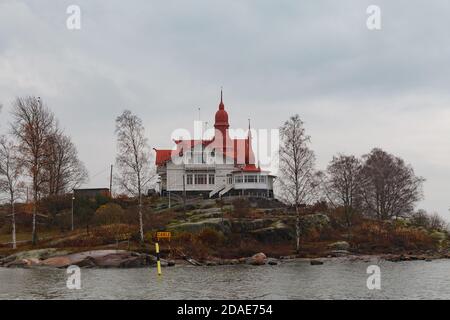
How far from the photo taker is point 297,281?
31.9 meters

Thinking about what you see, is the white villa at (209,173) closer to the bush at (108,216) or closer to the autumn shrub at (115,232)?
the bush at (108,216)

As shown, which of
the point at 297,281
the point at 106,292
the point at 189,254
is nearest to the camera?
the point at 106,292

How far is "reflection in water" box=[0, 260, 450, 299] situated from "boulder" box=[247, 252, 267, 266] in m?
2.98

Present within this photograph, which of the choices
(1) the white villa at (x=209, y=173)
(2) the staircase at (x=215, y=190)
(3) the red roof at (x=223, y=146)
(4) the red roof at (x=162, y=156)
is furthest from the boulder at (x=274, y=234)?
(4) the red roof at (x=162, y=156)

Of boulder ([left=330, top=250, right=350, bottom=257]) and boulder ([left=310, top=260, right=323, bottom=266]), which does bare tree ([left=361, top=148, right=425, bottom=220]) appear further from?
boulder ([left=310, top=260, right=323, bottom=266])

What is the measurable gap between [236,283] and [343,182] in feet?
150

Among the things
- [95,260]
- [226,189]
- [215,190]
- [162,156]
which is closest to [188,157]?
[215,190]

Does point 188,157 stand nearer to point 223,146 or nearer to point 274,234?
point 223,146

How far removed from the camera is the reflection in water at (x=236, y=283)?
26000 millimetres

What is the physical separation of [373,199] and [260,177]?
17313 mm

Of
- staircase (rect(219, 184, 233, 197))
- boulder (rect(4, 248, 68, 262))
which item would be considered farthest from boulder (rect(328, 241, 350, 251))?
staircase (rect(219, 184, 233, 197))
